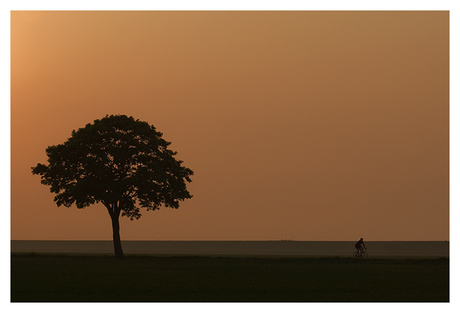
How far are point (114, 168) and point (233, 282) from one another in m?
32.4

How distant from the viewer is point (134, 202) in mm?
69438

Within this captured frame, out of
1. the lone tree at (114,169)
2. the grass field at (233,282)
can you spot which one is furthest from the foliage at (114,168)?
the grass field at (233,282)

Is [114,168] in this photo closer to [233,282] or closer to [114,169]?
[114,169]

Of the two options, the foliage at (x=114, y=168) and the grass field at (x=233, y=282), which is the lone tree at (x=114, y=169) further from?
the grass field at (x=233, y=282)

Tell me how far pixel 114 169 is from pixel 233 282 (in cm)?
3243

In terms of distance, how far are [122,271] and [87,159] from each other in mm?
22872

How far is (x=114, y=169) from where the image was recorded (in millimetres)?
68875

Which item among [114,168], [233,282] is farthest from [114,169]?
[233,282]

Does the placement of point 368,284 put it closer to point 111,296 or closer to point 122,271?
point 111,296

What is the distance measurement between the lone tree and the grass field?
14.1 metres

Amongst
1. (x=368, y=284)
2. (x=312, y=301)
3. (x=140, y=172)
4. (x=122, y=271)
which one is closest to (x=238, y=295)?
(x=312, y=301)

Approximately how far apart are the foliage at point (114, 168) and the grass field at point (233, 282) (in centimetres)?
1421

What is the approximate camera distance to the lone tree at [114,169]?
67.9m

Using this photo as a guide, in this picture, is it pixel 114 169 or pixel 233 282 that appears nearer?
pixel 233 282
